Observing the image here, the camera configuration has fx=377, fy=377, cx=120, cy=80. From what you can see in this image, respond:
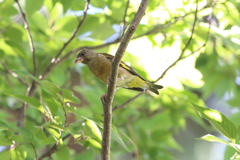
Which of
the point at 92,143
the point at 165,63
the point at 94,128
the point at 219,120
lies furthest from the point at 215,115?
the point at 165,63

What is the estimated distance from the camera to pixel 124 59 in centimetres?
420

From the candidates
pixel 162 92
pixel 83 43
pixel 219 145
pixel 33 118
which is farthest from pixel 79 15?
pixel 219 145

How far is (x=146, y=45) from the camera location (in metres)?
4.15

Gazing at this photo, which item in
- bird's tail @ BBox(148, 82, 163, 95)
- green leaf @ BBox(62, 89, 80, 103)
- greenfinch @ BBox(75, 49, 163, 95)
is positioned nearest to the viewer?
green leaf @ BBox(62, 89, 80, 103)

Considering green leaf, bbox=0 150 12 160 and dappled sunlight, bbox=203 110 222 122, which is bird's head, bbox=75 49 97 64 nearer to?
green leaf, bbox=0 150 12 160

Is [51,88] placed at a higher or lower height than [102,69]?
lower

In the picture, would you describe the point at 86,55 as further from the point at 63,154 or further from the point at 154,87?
the point at 63,154

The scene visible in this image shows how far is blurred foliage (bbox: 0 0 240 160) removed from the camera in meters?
2.54

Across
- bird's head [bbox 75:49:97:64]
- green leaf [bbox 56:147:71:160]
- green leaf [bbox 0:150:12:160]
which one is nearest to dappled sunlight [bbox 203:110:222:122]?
green leaf [bbox 56:147:71:160]

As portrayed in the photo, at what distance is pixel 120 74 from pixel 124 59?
475 millimetres

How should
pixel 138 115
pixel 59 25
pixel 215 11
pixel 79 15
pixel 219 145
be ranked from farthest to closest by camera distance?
pixel 219 145 < pixel 138 115 < pixel 59 25 < pixel 79 15 < pixel 215 11

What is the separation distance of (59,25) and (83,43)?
361 millimetres

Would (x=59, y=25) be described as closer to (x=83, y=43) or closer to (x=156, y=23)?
(x=83, y=43)

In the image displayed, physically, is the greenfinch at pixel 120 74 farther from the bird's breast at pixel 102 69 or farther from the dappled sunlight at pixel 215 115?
the dappled sunlight at pixel 215 115
